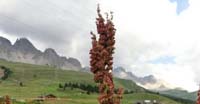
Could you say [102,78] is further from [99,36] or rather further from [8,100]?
[8,100]

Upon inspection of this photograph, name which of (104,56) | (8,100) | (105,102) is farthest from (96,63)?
(8,100)

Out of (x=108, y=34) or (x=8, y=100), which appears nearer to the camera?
(x=108, y=34)

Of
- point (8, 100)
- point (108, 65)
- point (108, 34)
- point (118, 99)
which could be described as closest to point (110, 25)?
point (108, 34)

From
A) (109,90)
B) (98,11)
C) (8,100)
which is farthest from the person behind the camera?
(8,100)

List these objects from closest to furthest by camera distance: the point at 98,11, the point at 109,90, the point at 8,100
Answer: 1. the point at 109,90
2. the point at 98,11
3. the point at 8,100

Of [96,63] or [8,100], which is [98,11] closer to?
[96,63]

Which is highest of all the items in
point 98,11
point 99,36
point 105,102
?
point 98,11

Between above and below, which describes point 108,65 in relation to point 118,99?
above
